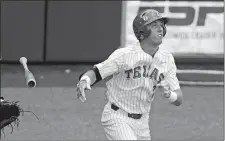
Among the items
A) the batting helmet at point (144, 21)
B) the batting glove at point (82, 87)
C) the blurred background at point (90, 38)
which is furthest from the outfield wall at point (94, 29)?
the batting glove at point (82, 87)

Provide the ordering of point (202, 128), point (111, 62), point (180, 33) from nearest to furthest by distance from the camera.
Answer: point (111, 62) < point (202, 128) < point (180, 33)

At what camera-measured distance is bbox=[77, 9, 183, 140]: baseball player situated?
652 centimetres

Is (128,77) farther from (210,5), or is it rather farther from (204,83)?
(210,5)

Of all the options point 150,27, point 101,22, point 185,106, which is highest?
point 150,27

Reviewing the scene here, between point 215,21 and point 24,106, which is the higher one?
point 215,21

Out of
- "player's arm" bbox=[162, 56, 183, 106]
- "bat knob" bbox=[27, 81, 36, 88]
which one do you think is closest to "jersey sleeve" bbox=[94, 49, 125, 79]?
"player's arm" bbox=[162, 56, 183, 106]

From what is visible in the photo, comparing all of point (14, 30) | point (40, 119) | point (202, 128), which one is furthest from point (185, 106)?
point (14, 30)

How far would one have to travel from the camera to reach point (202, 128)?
9523 mm

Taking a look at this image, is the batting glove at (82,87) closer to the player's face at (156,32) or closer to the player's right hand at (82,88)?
the player's right hand at (82,88)

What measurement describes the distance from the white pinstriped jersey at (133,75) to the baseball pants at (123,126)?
76mm

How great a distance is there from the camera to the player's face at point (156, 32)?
21.4 ft

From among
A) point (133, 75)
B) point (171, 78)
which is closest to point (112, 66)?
point (133, 75)

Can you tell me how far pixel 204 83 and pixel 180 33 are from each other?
1.28 m

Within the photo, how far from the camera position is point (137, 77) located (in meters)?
6.54
